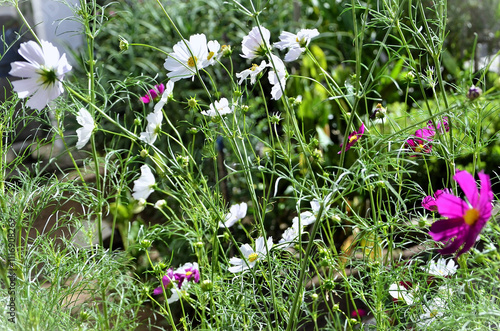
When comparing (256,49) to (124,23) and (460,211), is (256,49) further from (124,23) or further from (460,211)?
(124,23)

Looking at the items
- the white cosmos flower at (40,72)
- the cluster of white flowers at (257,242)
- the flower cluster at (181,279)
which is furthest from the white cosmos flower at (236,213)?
the white cosmos flower at (40,72)

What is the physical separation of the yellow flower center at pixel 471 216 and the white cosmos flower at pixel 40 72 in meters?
0.49

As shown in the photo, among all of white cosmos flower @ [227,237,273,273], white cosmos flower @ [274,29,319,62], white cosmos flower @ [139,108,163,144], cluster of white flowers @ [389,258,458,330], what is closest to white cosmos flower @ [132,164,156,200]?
white cosmos flower @ [139,108,163,144]

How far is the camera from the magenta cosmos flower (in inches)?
20.8

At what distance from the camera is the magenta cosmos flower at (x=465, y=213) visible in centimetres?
53

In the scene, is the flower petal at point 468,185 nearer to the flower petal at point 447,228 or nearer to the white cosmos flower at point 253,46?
the flower petal at point 447,228

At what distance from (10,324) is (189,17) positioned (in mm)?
1839

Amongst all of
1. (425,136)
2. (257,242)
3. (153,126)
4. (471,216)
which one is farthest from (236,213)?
(471,216)

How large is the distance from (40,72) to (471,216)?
545 millimetres

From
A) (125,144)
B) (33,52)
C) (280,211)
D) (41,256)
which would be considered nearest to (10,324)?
(41,256)

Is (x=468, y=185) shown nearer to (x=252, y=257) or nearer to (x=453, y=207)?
(x=453, y=207)

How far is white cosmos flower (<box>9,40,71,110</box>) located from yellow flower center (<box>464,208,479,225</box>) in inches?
19.5

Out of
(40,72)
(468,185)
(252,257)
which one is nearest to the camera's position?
(468,185)

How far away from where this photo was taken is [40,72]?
0.70 meters
